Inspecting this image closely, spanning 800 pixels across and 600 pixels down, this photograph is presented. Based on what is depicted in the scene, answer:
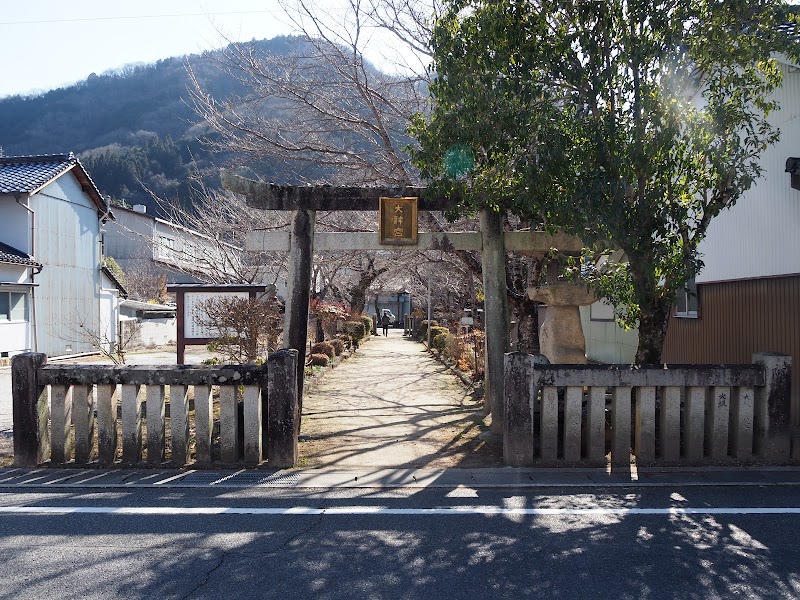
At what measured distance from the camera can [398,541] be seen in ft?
15.5

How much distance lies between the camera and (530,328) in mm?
12992

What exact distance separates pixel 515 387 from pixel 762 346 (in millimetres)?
4659

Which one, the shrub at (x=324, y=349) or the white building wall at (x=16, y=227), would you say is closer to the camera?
the shrub at (x=324, y=349)

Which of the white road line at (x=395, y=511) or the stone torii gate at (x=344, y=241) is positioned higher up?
the stone torii gate at (x=344, y=241)

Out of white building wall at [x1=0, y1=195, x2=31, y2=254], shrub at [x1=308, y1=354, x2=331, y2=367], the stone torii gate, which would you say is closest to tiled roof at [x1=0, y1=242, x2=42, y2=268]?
white building wall at [x1=0, y1=195, x2=31, y2=254]

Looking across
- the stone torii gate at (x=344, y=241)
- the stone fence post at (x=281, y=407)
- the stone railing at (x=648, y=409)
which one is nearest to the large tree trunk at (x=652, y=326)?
the stone railing at (x=648, y=409)

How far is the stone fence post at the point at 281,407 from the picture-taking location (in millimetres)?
6676

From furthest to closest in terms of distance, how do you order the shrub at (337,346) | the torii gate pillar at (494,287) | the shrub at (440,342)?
1. the shrub at (440,342)
2. the shrub at (337,346)
3. the torii gate pillar at (494,287)

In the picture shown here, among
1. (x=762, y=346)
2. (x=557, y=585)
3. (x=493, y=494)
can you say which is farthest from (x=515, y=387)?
(x=762, y=346)

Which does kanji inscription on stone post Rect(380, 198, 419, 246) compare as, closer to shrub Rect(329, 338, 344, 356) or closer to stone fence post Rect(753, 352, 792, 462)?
stone fence post Rect(753, 352, 792, 462)

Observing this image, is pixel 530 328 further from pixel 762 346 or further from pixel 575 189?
pixel 575 189

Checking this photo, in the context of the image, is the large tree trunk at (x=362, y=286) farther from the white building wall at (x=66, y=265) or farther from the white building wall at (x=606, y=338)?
the white building wall at (x=66, y=265)

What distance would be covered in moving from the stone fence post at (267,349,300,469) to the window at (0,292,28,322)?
19.0 meters

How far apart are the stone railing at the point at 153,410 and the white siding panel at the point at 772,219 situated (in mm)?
6432
